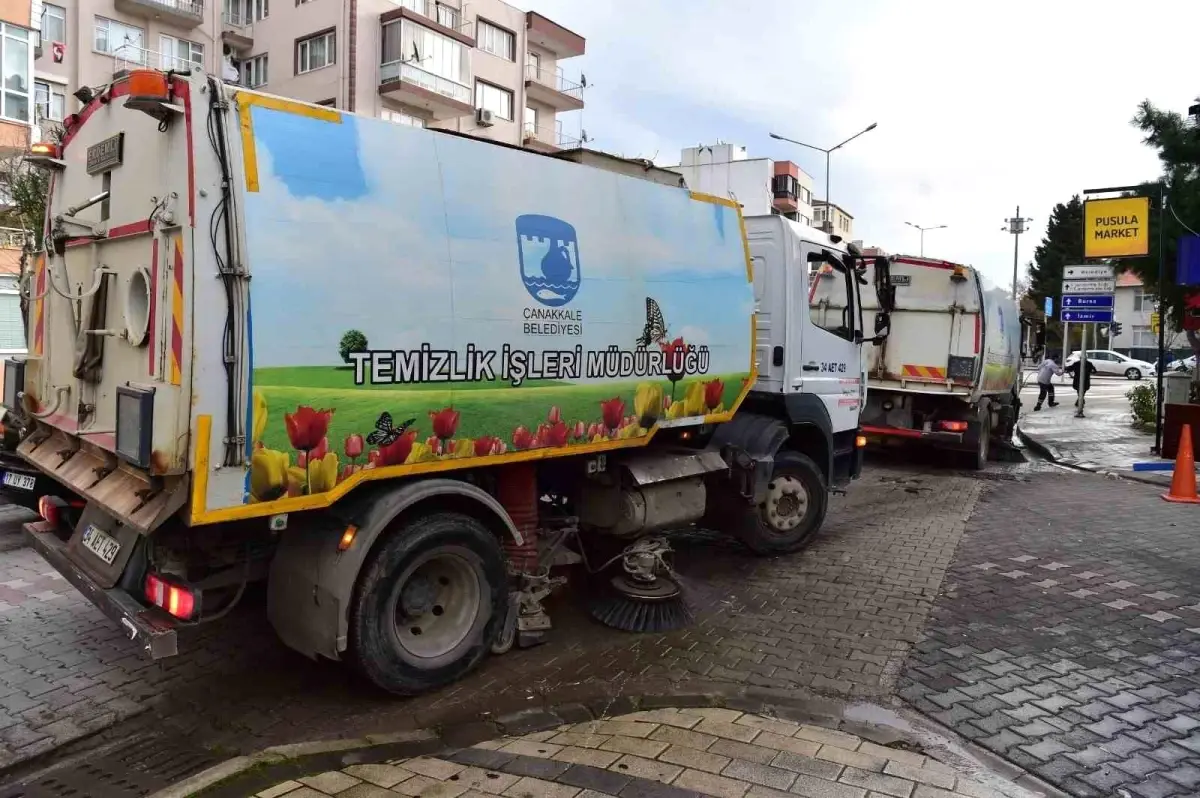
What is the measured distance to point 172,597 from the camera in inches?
144

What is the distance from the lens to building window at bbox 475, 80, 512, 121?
3803cm

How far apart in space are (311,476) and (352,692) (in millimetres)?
1320

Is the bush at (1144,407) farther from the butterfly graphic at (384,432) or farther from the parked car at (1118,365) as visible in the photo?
the parked car at (1118,365)

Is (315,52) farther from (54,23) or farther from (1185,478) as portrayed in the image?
(1185,478)

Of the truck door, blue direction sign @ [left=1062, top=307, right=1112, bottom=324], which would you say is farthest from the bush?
the truck door

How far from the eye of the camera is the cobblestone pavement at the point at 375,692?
4031 millimetres

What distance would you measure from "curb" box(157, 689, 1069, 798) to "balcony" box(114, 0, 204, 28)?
1388 inches

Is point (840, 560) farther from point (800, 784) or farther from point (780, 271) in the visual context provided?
point (800, 784)

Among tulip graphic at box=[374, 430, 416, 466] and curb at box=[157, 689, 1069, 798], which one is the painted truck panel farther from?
curb at box=[157, 689, 1069, 798]

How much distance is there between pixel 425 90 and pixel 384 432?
106 ft

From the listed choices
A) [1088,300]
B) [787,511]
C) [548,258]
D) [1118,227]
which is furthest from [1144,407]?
[548,258]

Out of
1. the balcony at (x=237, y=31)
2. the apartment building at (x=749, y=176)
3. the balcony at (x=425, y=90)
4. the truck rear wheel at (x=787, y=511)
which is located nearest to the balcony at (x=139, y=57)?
the balcony at (x=237, y=31)

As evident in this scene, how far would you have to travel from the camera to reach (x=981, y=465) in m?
12.9

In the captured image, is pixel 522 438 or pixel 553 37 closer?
pixel 522 438
